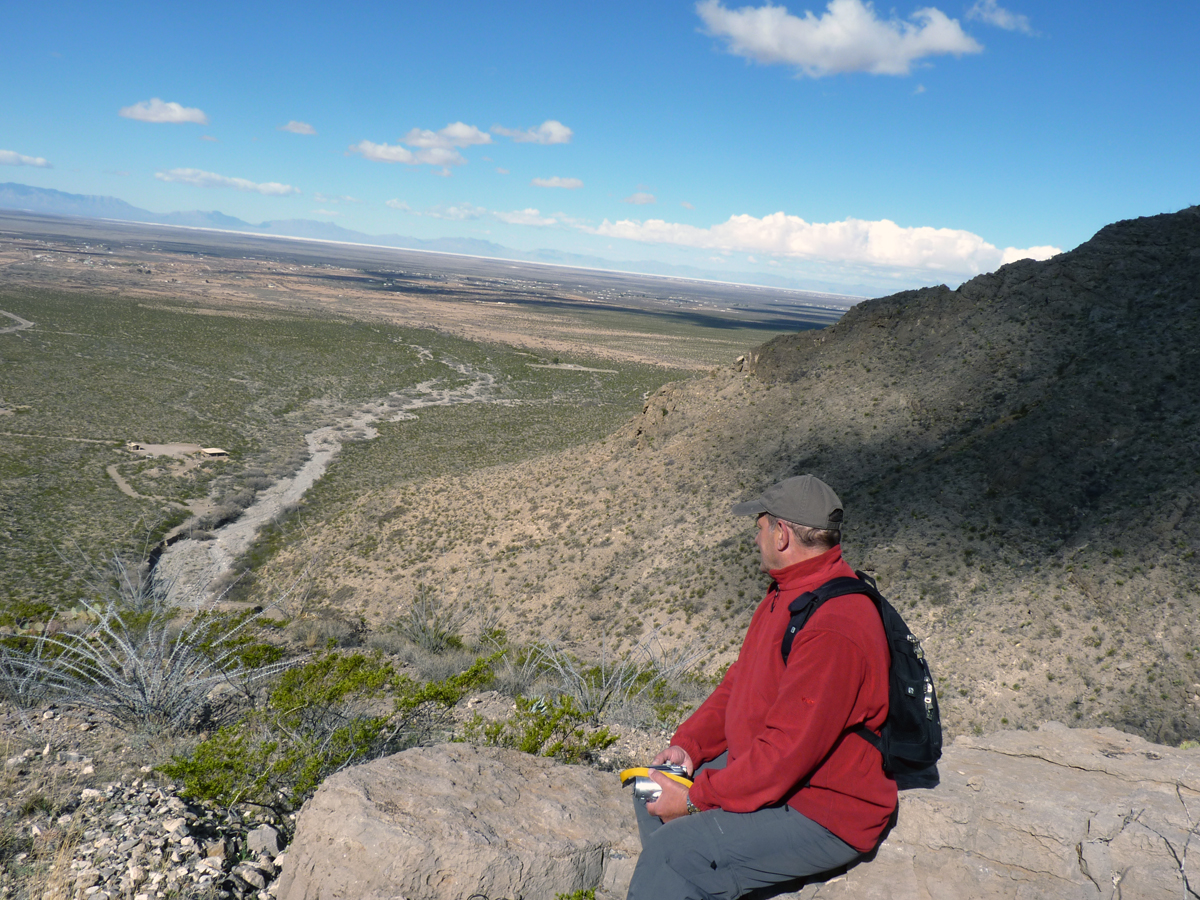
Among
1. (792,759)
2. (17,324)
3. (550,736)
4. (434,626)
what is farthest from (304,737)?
(17,324)

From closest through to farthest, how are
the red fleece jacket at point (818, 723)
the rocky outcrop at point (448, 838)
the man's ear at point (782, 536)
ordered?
1. the red fleece jacket at point (818, 723)
2. the man's ear at point (782, 536)
3. the rocky outcrop at point (448, 838)

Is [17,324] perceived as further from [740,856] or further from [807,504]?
[740,856]

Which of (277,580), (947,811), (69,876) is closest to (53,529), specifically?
(277,580)

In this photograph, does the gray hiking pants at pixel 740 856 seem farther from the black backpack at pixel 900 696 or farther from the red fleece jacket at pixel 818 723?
the black backpack at pixel 900 696

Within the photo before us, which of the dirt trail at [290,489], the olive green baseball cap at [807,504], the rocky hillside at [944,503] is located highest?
the olive green baseball cap at [807,504]

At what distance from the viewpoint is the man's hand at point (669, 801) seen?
3219 mm

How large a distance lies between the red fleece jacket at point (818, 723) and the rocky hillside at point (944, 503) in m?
9.69

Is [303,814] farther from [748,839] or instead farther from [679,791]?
[748,839]

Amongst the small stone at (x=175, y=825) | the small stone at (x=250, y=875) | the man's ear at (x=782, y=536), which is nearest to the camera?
the man's ear at (x=782, y=536)

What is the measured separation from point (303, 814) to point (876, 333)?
2379 centimetres

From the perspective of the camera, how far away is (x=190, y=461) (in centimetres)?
3291

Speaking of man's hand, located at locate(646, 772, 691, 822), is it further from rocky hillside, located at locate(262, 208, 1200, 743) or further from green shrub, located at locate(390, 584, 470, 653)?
green shrub, located at locate(390, 584, 470, 653)

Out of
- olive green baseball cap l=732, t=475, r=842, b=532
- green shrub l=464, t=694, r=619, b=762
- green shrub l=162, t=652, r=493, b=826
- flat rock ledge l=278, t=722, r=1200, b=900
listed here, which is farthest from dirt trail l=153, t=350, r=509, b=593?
olive green baseball cap l=732, t=475, r=842, b=532

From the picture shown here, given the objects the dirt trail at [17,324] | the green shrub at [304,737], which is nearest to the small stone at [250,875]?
the green shrub at [304,737]
